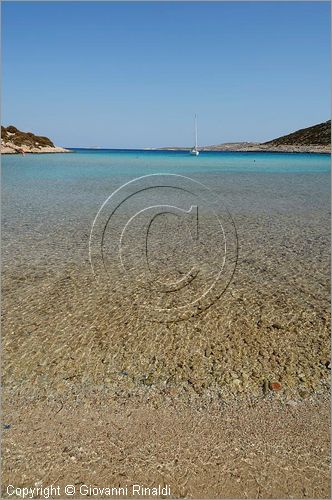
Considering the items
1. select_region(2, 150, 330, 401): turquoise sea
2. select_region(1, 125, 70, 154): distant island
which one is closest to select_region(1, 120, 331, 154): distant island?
select_region(1, 125, 70, 154): distant island

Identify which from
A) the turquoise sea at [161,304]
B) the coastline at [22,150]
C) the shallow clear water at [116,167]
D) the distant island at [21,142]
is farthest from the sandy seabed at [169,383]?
the distant island at [21,142]

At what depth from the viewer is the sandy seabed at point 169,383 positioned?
3.74 m

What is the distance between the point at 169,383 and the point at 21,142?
85.0 meters

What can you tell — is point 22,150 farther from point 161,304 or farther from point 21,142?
point 161,304

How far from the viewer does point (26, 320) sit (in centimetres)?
666

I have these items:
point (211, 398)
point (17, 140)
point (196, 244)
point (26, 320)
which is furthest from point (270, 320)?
point (17, 140)

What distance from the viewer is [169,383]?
507 cm

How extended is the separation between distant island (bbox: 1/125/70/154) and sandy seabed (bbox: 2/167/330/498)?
69.7 meters

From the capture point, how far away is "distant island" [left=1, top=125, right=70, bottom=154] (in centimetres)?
7438

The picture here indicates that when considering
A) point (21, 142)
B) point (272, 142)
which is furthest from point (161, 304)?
point (272, 142)

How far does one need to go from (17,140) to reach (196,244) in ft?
258

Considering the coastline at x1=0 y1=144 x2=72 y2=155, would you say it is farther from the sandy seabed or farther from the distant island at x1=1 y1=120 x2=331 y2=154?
the sandy seabed

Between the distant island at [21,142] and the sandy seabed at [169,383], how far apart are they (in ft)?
229

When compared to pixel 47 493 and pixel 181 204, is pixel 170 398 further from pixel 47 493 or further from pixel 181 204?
pixel 181 204
